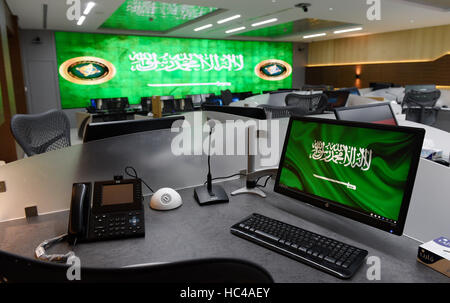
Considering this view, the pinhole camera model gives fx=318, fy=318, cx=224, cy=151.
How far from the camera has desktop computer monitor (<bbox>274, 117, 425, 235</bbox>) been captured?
43.9 inches

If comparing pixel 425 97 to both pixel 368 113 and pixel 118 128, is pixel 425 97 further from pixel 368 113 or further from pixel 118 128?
pixel 118 128

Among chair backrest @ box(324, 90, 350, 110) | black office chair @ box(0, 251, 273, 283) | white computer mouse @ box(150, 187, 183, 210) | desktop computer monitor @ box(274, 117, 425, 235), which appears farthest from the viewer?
chair backrest @ box(324, 90, 350, 110)

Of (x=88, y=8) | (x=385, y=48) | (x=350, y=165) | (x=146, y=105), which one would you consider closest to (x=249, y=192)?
(x=350, y=165)

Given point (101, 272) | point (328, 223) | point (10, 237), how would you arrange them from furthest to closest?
point (328, 223) < point (10, 237) < point (101, 272)

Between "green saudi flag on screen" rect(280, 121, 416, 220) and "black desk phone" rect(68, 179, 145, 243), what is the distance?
68 centimetres

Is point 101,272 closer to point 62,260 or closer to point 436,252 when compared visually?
point 62,260

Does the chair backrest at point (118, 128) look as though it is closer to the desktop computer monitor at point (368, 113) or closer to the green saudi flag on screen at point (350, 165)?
the green saudi flag on screen at point (350, 165)

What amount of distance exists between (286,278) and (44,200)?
114 centimetres

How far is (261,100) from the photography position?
22.7ft

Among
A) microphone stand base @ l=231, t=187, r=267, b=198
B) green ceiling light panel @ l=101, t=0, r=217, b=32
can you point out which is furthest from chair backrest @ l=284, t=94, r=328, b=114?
microphone stand base @ l=231, t=187, r=267, b=198

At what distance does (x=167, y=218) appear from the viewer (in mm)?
1416

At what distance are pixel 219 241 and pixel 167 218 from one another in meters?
0.31

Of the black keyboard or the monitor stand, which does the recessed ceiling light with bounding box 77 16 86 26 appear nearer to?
the monitor stand
